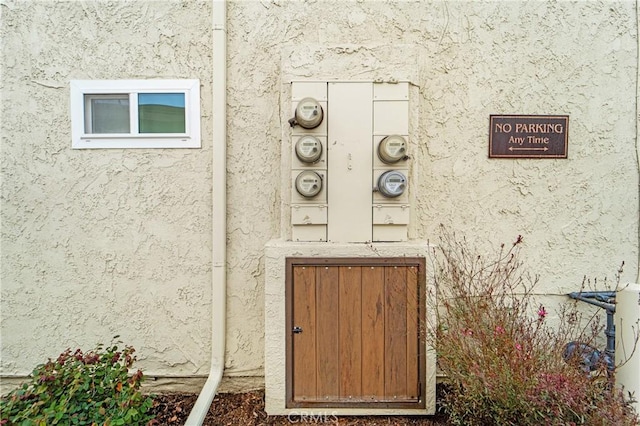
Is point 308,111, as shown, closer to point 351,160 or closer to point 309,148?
point 309,148

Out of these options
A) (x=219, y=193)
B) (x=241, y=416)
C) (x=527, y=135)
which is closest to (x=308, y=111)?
(x=219, y=193)

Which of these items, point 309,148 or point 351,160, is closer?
point 309,148

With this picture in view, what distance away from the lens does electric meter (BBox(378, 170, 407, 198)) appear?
3.69 metres

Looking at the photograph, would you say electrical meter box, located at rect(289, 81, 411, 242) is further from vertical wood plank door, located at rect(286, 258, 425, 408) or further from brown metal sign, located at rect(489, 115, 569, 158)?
brown metal sign, located at rect(489, 115, 569, 158)

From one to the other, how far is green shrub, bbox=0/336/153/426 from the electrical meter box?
2445 mm

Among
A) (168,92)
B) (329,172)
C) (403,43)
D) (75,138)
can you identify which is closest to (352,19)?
(403,43)

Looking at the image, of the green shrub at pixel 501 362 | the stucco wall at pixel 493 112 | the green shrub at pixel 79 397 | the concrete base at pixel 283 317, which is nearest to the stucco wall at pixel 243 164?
the stucco wall at pixel 493 112

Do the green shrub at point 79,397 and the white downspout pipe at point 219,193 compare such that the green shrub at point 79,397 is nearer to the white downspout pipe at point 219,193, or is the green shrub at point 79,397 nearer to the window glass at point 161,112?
the white downspout pipe at point 219,193

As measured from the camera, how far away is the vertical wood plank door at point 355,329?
3.73 metres

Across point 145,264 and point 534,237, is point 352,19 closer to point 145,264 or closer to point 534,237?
point 534,237

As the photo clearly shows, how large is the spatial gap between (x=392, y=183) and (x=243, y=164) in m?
1.96

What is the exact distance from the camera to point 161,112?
4309 millimetres
